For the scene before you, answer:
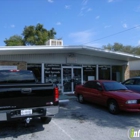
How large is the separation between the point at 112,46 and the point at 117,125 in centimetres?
4743

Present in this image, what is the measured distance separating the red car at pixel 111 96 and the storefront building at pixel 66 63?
4092 millimetres

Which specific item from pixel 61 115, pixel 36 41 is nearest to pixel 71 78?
→ pixel 61 115

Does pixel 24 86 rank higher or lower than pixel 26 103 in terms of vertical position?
higher

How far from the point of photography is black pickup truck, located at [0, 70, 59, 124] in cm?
488

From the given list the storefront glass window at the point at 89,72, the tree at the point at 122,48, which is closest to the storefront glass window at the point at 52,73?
the storefront glass window at the point at 89,72

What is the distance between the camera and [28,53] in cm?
1370

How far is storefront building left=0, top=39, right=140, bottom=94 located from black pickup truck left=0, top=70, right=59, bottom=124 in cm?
692

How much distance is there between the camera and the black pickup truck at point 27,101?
488 centimetres

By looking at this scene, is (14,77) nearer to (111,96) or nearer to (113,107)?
(111,96)

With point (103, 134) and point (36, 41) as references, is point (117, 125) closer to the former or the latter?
point (103, 134)

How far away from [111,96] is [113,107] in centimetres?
49

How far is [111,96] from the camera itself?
27.4ft

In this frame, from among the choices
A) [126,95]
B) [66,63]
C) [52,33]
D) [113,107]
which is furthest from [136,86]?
[52,33]

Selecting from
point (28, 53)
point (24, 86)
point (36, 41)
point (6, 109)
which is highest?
point (36, 41)
